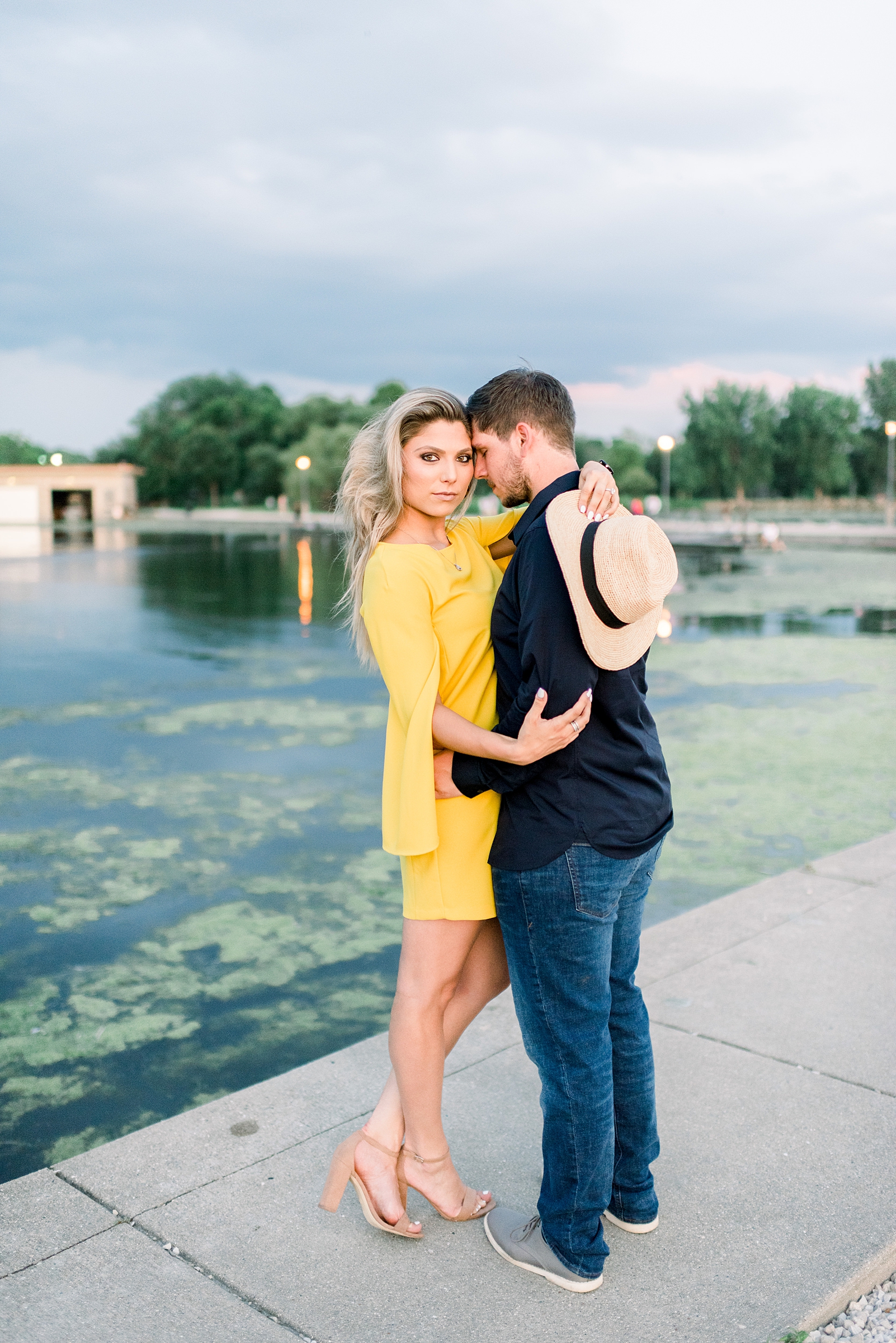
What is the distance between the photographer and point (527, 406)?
2.45 metres

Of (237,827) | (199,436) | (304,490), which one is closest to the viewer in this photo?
(237,827)

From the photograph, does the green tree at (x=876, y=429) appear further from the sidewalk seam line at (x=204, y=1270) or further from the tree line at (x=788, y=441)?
the sidewalk seam line at (x=204, y=1270)

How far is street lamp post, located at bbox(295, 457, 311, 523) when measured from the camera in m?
51.2

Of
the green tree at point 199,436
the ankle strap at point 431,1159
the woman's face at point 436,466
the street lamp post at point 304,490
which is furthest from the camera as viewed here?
the green tree at point 199,436

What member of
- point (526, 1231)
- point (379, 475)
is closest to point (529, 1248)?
point (526, 1231)

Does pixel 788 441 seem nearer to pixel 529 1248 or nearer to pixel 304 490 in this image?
pixel 304 490

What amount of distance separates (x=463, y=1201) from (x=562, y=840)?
98cm

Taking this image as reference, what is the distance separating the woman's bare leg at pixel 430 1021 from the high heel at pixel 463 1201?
1 cm

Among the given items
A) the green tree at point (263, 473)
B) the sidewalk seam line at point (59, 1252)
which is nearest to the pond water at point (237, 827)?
the sidewalk seam line at point (59, 1252)

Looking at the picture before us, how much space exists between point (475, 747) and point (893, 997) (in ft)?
7.09

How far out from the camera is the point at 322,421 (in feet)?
302

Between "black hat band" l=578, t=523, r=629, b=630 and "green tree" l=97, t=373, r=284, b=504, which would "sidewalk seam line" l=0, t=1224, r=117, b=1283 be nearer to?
"black hat band" l=578, t=523, r=629, b=630

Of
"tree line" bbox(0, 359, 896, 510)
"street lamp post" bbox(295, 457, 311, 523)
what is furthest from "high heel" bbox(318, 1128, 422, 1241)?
"tree line" bbox(0, 359, 896, 510)

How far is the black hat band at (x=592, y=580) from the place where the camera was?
86.2 inches
